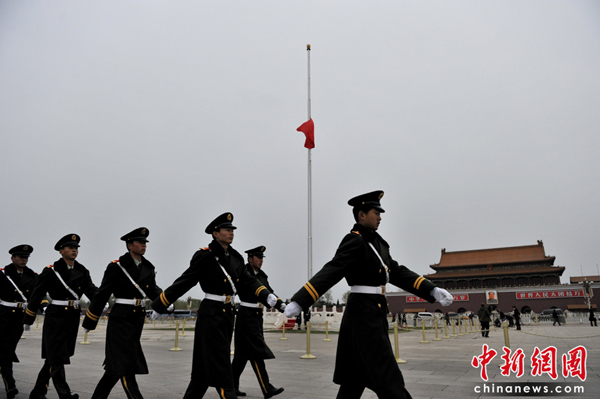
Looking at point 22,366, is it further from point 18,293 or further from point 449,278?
point 449,278

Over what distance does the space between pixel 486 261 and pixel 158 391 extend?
51824 millimetres

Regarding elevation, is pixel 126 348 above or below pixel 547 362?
above

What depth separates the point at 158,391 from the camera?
231 inches

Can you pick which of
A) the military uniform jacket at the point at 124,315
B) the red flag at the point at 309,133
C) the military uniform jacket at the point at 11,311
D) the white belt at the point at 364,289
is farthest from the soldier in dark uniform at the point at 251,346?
the red flag at the point at 309,133

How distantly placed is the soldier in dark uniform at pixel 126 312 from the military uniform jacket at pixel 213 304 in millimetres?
484

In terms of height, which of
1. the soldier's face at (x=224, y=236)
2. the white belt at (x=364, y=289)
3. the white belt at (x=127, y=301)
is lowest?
the white belt at (x=127, y=301)

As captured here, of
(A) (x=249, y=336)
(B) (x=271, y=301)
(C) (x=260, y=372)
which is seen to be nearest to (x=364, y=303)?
(B) (x=271, y=301)

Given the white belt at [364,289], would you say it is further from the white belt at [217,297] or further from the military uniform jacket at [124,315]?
the military uniform jacket at [124,315]

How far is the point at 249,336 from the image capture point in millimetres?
5707

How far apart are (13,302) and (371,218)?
561 centimetres

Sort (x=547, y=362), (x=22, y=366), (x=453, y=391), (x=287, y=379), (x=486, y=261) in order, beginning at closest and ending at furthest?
(x=453, y=391) < (x=547, y=362) < (x=287, y=379) < (x=22, y=366) < (x=486, y=261)

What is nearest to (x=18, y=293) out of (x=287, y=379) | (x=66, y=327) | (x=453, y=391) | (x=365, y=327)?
(x=66, y=327)

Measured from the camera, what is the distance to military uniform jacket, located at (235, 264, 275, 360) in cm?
559

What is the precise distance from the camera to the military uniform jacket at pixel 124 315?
4445 mm
